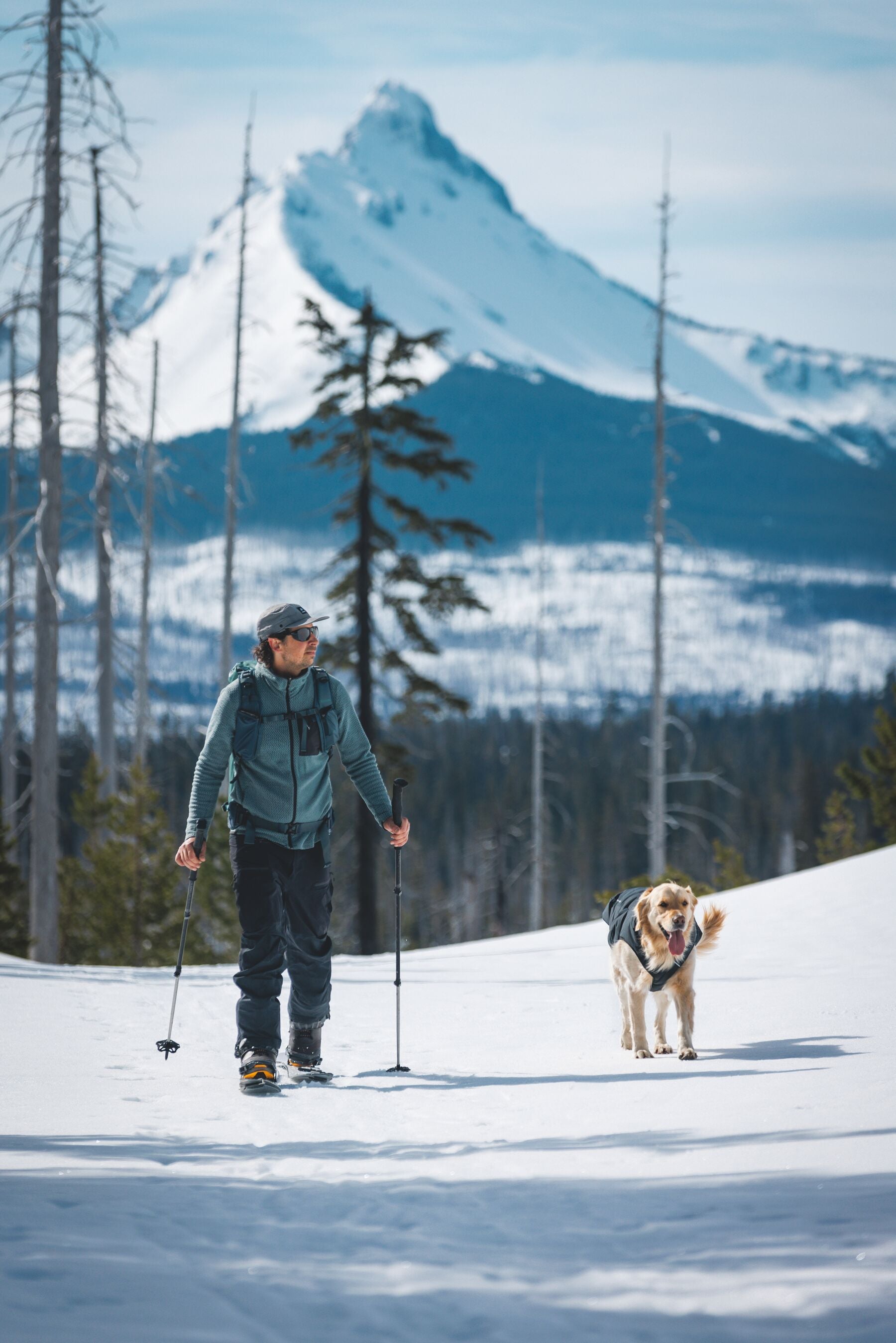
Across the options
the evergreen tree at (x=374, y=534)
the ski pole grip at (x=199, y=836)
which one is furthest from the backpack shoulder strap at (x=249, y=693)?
the evergreen tree at (x=374, y=534)

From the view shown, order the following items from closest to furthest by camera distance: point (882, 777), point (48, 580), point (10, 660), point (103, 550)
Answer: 1. point (48, 580)
2. point (103, 550)
3. point (882, 777)
4. point (10, 660)

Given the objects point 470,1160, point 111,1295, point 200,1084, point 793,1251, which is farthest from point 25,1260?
point 200,1084

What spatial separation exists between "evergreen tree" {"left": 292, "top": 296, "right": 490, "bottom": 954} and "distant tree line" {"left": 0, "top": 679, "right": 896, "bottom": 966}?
1.16 metres

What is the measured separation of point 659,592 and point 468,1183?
→ 18.1 meters

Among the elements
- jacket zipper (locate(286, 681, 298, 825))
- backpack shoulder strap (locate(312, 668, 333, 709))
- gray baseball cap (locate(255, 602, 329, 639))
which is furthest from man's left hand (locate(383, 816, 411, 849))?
gray baseball cap (locate(255, 602, 329, 639))

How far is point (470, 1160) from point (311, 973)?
182cm

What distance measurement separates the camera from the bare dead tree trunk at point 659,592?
20734 millimetres

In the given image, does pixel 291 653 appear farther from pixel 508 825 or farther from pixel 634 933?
pixel 508 825

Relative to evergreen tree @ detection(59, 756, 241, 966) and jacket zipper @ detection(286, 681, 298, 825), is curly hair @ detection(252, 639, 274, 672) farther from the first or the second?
evergreen tree @ detection(59, 756, 241, 966)

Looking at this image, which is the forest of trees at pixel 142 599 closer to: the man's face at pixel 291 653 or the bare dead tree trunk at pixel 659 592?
the bare dead tree trunk at pixel 659 592

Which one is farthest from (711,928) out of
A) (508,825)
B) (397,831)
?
(508,825)

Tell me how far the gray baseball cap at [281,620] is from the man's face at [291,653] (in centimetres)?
3

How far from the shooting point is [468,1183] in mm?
4949

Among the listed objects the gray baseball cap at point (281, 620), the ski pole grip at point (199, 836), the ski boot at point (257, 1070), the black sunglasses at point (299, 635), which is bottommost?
the ski boot at point (257, 1070)
